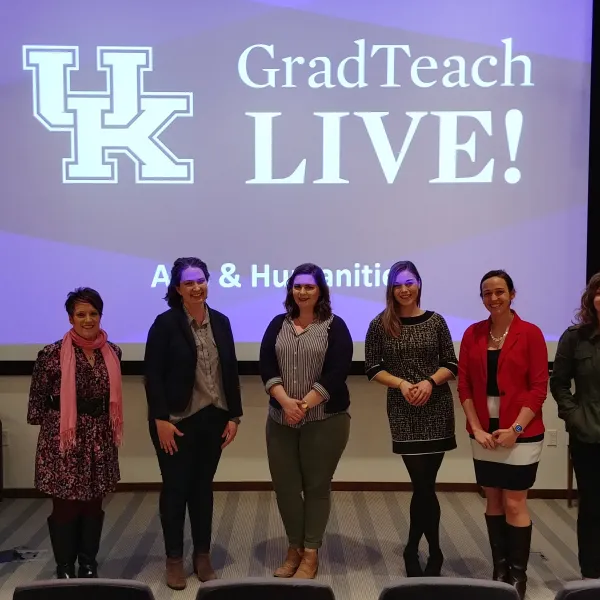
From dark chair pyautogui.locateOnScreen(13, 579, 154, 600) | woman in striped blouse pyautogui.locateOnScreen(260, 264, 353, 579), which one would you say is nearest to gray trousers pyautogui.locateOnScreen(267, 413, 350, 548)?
woman in striped blouse pyautogui.locateOnScreen(260, 264, 353, 579)

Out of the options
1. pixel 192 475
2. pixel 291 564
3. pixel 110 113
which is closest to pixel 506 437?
pixel 291 564

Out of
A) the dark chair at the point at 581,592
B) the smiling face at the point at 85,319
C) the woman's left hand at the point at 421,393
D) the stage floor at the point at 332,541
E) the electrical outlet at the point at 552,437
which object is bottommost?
the stage floor at the point at 332,541

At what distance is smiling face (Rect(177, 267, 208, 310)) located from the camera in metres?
2.65

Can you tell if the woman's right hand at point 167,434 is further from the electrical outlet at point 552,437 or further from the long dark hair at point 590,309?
the electrical outlet at point 552,437

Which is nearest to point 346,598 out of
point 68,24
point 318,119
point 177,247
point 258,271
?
point 258,271

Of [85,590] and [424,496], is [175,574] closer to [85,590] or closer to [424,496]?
[424,496]

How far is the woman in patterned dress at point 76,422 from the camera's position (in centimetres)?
257

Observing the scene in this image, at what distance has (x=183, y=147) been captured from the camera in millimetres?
3740

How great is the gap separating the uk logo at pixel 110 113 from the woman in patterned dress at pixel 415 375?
1.72m

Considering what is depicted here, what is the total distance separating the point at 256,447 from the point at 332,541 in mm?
952

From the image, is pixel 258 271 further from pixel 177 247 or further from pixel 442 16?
pixel 442 16

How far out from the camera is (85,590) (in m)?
1.37

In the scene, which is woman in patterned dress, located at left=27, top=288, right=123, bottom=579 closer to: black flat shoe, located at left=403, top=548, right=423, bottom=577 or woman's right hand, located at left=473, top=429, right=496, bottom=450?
black flat shoe, located at left=403, top=548, right=423, bottom=577

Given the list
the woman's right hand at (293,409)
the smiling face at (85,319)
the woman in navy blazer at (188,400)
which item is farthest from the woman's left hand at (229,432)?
the smiling face at (85,319)
